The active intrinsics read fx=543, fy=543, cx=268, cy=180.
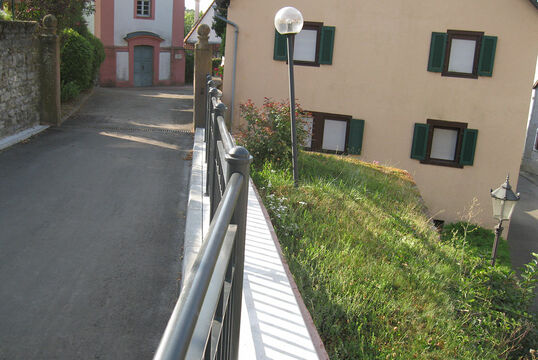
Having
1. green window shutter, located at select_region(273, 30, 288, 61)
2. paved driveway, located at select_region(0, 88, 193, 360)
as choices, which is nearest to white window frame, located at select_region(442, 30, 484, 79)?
green window shutter, located at select_region(273, 30, 288, 61)

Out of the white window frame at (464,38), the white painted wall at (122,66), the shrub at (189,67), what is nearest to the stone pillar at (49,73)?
the white window frame at (464,38)

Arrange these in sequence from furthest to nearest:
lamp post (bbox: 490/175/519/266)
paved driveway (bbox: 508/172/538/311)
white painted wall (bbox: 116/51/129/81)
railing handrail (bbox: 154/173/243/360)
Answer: white painted wall (bbox: 116/51/129/81) < paved driveway (bbox: 508/172/538/311) < lamp post (bbox: 490/175/519/266) < railing handrail (bbox: 154/173/243/360)

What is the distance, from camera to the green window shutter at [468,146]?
55.4 ft

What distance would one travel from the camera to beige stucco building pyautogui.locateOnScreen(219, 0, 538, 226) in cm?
1656

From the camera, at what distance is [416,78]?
1691cm

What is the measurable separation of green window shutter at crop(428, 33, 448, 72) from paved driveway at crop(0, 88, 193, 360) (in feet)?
31.2

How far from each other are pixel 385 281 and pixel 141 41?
27605 mm

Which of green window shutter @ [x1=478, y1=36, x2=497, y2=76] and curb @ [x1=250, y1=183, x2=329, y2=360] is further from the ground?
green window shutter @ [x1=478, y1=36, x2=497, y2=76]

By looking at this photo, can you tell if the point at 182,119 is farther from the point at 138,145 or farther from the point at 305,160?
the point at 305,160

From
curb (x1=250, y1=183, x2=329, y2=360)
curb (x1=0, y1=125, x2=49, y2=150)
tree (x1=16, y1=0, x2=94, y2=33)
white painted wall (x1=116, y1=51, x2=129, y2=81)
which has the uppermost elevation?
tree (x1=16, y1=0, x2=94, y2=33)

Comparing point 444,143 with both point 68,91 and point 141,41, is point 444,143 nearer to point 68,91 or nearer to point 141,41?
point 68,91

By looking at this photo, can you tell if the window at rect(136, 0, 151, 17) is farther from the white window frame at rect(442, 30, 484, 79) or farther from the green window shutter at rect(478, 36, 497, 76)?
the green window shutter at rect(478, 36, 497, 76)

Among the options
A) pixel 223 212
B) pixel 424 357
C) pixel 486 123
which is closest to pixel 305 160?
pixel 424 357

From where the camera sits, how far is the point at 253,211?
5.93 meters
